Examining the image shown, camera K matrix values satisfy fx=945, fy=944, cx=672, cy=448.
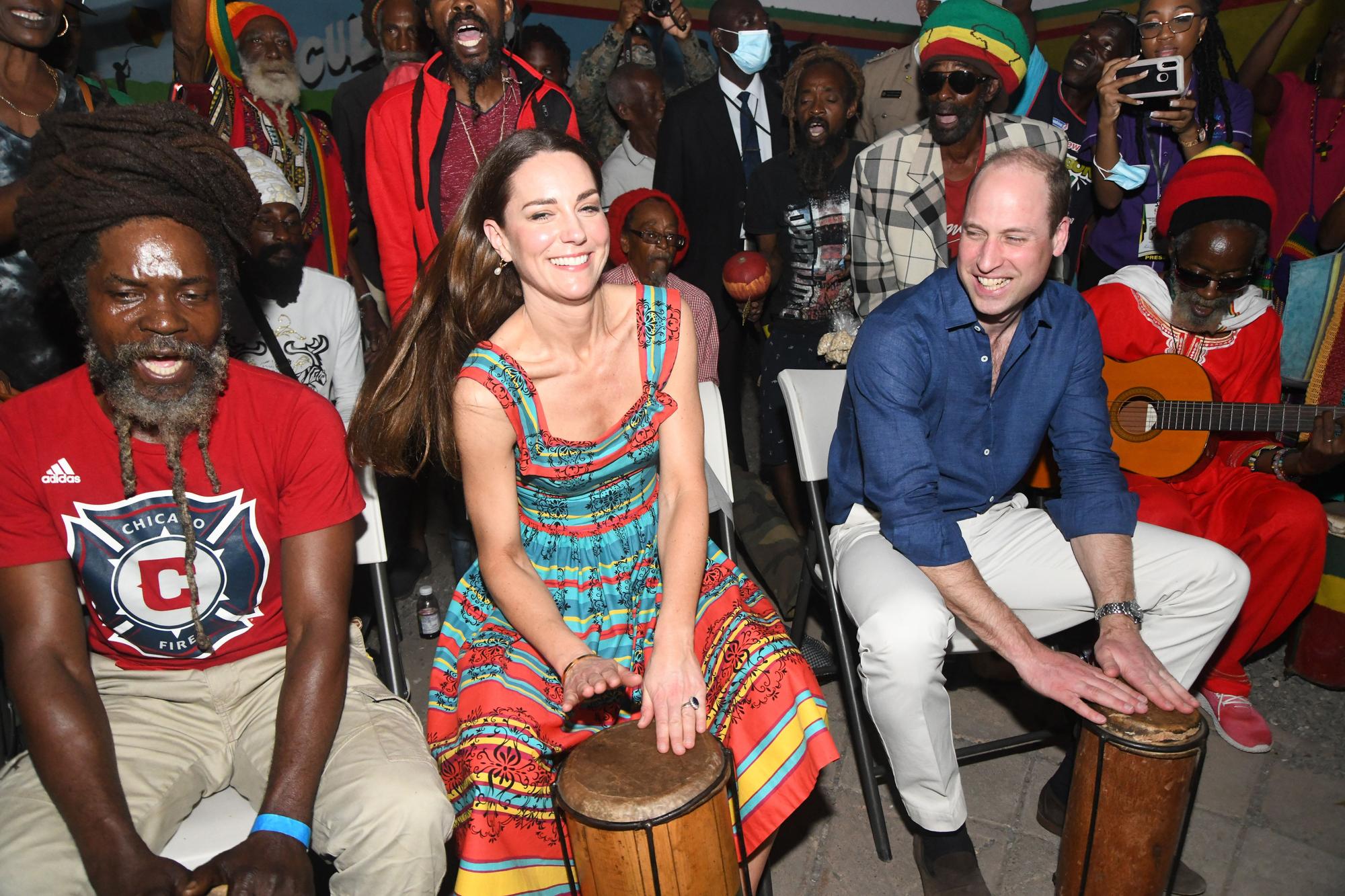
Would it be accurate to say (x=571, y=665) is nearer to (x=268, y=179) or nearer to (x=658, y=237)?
(x=268, y=179)

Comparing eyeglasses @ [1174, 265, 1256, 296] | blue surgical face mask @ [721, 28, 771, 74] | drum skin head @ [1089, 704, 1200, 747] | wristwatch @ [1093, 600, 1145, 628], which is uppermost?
blue surgical face mask @ [721, 28, 771, 74]

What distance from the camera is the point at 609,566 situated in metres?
2.68

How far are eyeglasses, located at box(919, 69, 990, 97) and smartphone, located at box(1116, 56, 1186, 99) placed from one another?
2.54 ft

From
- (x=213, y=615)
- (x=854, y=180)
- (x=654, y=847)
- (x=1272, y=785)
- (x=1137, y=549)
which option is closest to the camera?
(x=654, y=847)

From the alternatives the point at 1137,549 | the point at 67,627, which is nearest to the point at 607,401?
the point at 67,627

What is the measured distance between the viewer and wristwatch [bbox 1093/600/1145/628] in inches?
106

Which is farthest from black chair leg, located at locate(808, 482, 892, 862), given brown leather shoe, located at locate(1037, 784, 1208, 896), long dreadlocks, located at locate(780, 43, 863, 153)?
long dreadlocks, located at locate(780, 43, 863, 153)

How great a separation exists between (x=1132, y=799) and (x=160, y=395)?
252 centimetres

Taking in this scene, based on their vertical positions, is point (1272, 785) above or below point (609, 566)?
below

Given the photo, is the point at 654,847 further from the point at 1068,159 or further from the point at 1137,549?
the point at 1068,159

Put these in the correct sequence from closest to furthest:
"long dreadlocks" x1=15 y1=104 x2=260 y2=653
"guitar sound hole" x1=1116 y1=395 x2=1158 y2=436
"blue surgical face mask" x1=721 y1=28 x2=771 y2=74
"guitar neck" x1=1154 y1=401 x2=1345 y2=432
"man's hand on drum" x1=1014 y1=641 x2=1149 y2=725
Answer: "long dreadlocks" x1=15 y1=104 x2=260 y2=653, "man's hand on drum" x1=1014 y1=641 x2=1149 y2=725, "guitar neck" x1=1154 y1=401 x2=1345 y2=432, "guitar sound hole" x1=1116 y1=395 x2=1158 y2=436, "blue surgical face mask" x1=721 y1=28 x2=771 y2=74

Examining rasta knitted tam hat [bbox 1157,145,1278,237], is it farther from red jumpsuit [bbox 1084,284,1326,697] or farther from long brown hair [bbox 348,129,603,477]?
long brown hair [bbox 348,129,603,477]

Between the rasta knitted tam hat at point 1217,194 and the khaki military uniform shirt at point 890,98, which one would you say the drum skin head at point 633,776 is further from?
the khaki military uniform shirt at point 890,98

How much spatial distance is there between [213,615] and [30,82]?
217 centimetres
